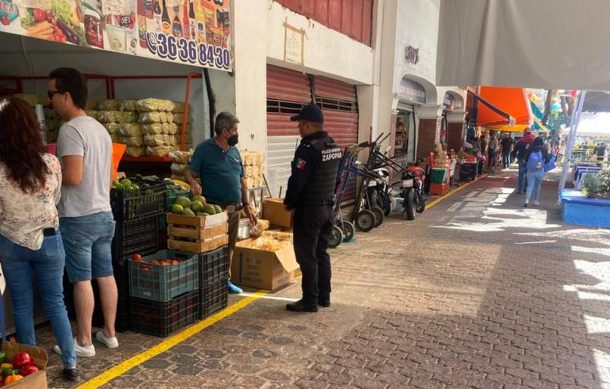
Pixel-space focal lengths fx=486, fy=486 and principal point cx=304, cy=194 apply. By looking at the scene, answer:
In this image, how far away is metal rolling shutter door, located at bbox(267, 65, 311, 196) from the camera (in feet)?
26.8

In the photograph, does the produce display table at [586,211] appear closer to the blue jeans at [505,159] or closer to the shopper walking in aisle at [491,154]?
the shopper walking in aisle at [491,154]

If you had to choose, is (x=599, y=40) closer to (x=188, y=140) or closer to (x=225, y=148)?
(x=225, y=148)

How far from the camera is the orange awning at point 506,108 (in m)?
20.1

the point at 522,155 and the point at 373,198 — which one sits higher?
the point at 522,155

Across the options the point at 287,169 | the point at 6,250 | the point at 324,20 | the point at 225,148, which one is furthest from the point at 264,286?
the point at 324,20

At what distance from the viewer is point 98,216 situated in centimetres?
349

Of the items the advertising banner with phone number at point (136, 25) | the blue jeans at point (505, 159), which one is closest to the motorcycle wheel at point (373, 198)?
the advertising banner with phone number at point (136, 25)

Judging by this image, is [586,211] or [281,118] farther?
[586,211]

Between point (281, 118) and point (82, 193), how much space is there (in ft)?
17.7

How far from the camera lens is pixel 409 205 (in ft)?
33.3

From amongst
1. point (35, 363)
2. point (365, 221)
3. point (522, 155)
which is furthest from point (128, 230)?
point (522, 155)

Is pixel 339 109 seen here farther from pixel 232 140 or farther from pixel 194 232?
pixel 194 232

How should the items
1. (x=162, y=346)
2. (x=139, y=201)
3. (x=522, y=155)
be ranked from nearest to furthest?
(x=162, y=346) → (x=139, y=201) → (x=522, y=155)

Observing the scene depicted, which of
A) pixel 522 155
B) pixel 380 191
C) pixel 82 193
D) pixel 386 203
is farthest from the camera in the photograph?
pixel 522 155
